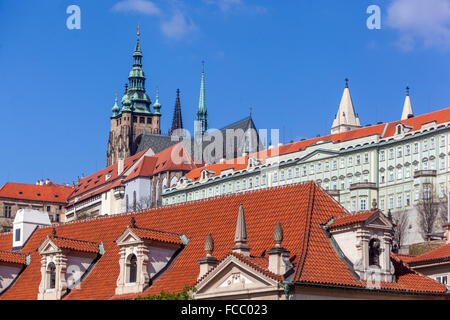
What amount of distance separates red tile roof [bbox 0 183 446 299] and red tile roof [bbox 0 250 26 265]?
113 centimetres

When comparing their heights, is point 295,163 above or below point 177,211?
above

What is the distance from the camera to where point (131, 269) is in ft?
158

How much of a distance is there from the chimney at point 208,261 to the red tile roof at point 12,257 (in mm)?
15571

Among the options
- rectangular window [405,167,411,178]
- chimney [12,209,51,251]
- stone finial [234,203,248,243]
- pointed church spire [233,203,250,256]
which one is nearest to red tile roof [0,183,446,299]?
pointed church spire [233,203,250,256]

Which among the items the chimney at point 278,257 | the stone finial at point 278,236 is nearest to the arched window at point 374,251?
the chimney at point 278,257

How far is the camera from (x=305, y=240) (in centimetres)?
4288

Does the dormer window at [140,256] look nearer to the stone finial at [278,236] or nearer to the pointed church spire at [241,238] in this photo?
the pointed church spire at [241,238]

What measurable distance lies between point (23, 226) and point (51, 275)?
10.5m

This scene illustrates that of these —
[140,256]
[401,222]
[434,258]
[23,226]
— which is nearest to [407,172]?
[401,222]

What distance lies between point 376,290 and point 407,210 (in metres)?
126

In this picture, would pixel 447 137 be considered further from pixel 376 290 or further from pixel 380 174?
pixel 376 290

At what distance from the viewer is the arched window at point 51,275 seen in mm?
51688
